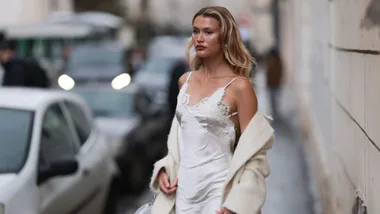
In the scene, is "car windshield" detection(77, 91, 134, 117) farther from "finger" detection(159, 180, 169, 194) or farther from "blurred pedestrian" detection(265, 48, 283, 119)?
"finger" detection(159, 180, 169, 194)

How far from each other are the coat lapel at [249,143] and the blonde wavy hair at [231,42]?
28 cm

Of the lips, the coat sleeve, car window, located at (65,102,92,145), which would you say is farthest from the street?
the coat sleeve

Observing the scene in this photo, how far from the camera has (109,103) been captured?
12.1 m

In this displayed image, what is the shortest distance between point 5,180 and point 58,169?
51cm

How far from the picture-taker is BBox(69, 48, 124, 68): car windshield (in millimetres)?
21750

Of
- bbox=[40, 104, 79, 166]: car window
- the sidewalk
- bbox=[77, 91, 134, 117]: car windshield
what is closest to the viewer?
bbox=[40, 104, 79, 166]: car window

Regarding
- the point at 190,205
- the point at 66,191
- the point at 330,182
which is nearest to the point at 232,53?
the point at 190,205

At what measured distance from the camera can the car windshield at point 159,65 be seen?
23.2 metres

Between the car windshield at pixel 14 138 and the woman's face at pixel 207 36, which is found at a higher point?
the woman's face at pixel 207 36

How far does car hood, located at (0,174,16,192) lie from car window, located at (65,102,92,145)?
64.5 inches

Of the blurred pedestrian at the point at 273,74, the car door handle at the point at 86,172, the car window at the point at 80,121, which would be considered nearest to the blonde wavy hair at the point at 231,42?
the car door handle at the point at 86,172

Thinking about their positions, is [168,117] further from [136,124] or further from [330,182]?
[330,182]

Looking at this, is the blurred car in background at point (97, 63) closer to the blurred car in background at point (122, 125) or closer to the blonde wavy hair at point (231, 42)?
the blurred car in background at point (122, 125)

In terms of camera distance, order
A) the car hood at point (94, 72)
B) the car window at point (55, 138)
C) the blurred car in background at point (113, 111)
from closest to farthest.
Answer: the car window at point (55, 138), the blurred car in background at point (113, 111), the car hood at point (94, 72)
